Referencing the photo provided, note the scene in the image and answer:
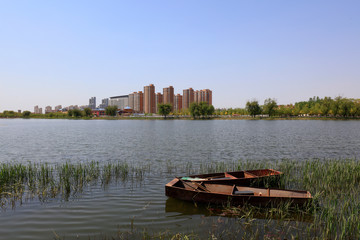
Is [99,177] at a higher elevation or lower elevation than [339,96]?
lower

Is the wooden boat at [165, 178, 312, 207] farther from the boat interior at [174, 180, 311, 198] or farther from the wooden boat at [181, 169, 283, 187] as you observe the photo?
the wooden boat at [181, 169, 283, 187]

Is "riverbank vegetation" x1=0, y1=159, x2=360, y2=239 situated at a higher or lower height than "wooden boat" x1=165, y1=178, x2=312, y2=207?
lower

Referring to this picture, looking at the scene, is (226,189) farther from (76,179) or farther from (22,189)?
(22,189)

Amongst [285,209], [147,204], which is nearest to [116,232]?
[147,204]

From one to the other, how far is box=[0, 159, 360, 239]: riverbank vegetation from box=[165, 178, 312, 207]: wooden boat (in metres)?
0.33

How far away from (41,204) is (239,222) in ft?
34.0

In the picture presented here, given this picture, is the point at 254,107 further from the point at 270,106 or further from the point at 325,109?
the point at 325,109

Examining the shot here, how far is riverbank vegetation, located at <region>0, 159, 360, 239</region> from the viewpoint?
9.29 metres

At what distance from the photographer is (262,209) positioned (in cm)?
1139

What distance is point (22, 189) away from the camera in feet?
47.3

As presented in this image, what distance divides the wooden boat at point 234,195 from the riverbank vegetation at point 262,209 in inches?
12.8

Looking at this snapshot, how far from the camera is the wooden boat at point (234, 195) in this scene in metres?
11.2

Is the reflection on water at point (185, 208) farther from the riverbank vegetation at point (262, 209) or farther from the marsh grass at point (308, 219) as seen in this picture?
the marsh grass at point (308, 219)

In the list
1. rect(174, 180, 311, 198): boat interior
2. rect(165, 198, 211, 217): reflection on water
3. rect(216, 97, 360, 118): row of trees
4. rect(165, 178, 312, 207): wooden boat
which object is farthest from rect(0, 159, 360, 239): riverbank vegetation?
rect(216, 97, 360, 118): row of trees
